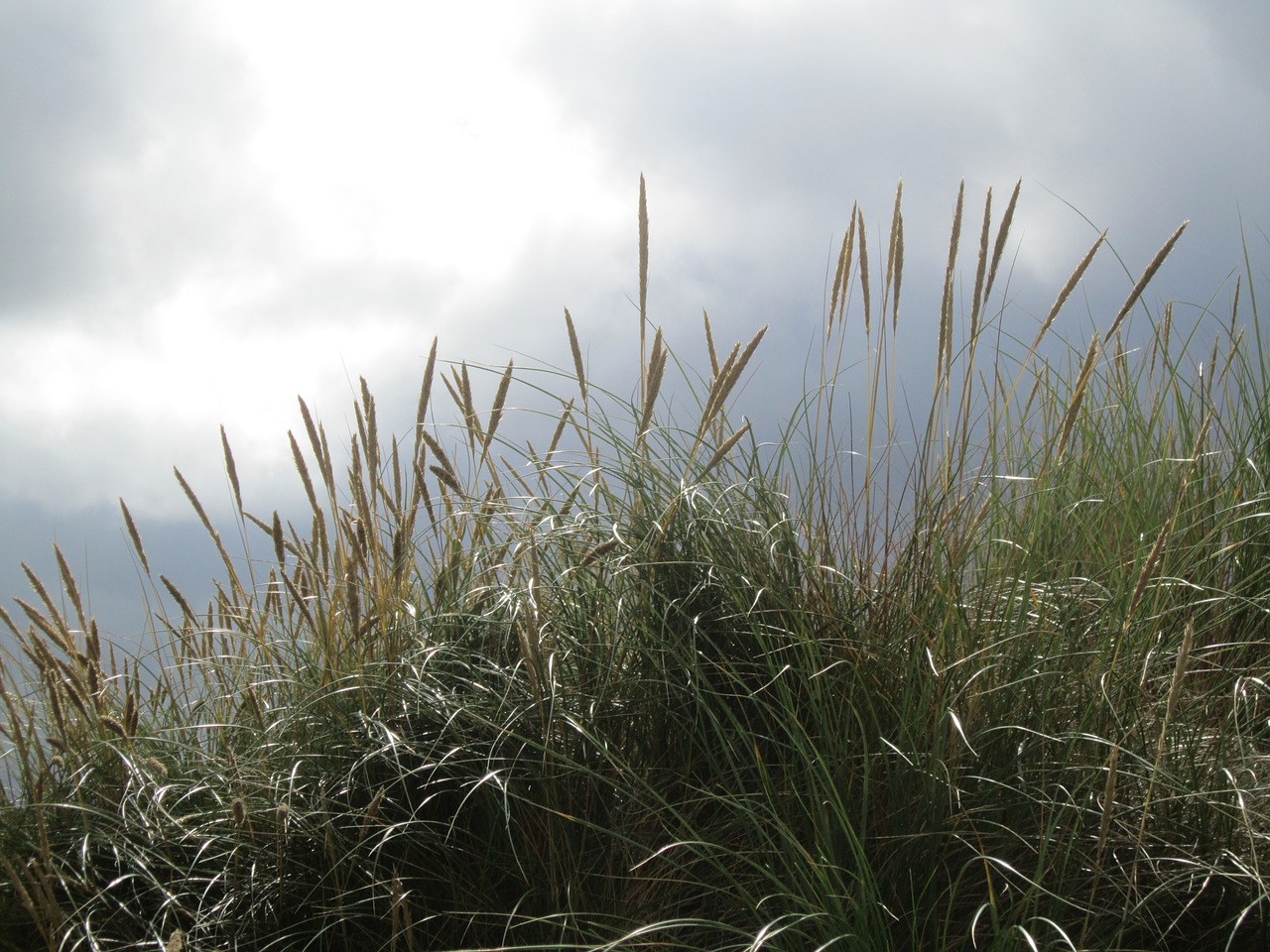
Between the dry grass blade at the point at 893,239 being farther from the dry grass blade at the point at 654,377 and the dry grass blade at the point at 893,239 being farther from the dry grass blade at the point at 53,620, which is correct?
the dry grass blade at the point at 53,620

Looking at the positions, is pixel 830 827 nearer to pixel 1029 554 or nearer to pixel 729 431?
pixel 1029 554

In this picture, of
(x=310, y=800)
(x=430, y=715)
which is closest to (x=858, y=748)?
(x=430, y=715)

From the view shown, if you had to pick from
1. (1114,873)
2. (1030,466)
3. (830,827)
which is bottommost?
(1114,873)

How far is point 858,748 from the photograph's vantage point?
67.0 inches

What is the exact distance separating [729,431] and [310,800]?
1095mm

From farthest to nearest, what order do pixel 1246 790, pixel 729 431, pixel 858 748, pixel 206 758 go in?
pixel 729 431
pixel 206 758
pixel 858 748
pixel 1246 790

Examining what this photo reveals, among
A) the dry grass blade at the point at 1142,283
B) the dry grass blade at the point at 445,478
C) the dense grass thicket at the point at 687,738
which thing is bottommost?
the dense grass thicket at the point at 687,738

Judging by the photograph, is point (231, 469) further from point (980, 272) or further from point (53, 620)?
point (980, 272)

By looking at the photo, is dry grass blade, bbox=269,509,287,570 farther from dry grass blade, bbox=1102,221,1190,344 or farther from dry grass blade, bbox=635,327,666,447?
dry grass blade, bbox=1102,221,1190,344

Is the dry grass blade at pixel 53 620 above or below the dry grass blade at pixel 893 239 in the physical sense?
below

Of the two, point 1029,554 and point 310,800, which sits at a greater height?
point 1029,554

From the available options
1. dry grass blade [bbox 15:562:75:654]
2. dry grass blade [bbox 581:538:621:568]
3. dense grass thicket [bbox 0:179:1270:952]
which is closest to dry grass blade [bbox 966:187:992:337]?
dense grass thicket [bbox 0:179:1270:952]

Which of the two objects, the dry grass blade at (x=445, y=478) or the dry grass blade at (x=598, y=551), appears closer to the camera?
the dry grass blade at (x=598, y=551)

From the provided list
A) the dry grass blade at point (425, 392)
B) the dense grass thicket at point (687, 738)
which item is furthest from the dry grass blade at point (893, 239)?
the dry grass blade at point (425, 392)
